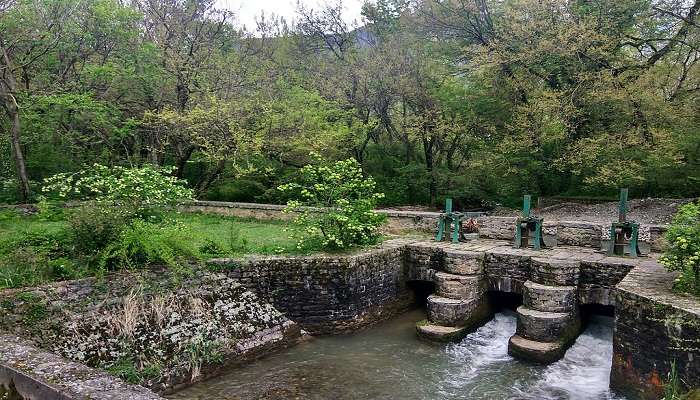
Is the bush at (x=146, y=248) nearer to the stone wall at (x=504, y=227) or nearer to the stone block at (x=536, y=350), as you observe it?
the stone wall at (x=504, y=227)

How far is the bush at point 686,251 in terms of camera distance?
23.0 feet

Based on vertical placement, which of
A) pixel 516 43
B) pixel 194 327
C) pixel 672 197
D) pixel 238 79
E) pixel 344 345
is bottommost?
pixel 344 345

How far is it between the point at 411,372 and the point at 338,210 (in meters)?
3.94

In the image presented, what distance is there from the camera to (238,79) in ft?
57.2

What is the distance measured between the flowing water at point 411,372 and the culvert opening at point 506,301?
4.41 ft

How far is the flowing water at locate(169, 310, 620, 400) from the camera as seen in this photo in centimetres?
725

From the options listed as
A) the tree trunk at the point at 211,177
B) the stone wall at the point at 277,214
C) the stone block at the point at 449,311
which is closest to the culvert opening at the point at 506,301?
the stone block at the point at 449,311

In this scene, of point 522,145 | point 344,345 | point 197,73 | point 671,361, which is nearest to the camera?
point 671,361

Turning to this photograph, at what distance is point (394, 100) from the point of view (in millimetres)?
18453

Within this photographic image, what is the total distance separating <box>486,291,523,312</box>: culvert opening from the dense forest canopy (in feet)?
16.9

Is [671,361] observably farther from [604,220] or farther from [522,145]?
[522,145]

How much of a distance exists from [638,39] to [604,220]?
6.14 m

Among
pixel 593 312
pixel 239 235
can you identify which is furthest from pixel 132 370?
pixel 593 312

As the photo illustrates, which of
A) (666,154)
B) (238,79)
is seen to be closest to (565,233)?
(666,154)
